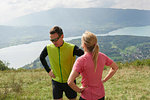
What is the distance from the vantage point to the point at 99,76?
6.70ft

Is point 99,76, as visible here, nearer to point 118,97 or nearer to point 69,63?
point 69,63

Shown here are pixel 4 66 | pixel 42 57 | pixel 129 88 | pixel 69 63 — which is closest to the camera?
pixel 69 63

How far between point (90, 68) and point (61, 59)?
945mm

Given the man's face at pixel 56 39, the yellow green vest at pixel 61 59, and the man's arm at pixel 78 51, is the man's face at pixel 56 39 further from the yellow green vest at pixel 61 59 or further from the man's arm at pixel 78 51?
the man's arm at pixel 78 51

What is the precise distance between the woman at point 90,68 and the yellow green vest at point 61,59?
78 cm

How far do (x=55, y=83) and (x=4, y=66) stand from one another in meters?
18.0

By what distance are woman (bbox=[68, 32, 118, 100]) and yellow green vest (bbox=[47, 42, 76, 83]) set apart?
784 mm

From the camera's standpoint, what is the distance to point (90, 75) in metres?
1.96

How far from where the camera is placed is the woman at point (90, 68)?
1900 mm

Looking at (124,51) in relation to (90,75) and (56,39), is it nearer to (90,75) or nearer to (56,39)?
(56,39)

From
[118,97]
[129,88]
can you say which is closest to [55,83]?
[118,97]

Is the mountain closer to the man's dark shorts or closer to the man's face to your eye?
the man's dark shorts

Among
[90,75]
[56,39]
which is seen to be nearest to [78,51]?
[56,39]

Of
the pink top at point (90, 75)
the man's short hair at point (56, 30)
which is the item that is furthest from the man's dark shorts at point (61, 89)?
the man's short hair at point (56, 30)
